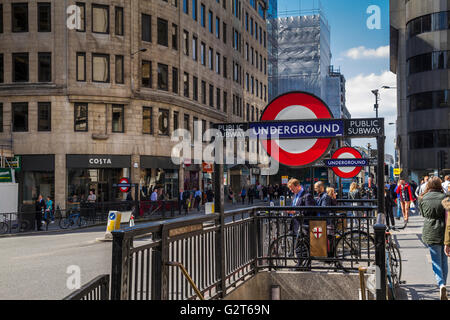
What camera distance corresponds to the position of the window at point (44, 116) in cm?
3400

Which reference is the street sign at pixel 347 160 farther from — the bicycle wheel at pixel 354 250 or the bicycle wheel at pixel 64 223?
the bicycle wheel at pixel 64 223

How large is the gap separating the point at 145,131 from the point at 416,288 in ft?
103

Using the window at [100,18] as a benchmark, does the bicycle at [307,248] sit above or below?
below

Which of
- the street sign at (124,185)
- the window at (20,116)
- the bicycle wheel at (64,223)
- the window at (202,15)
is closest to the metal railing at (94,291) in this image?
the bicycle wheel at (64,223)

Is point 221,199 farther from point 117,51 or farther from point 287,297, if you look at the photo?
point 117,51

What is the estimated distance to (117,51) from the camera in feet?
117

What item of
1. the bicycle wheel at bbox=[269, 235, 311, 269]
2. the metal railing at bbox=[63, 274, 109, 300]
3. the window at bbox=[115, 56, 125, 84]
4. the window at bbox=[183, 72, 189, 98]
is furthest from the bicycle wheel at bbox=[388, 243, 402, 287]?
the window at bbox=[183, 72, 189, 98]

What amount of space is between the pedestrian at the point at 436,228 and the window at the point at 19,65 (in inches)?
1241

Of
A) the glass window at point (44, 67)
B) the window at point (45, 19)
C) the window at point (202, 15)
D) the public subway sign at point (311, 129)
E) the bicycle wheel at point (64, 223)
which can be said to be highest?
the window at point (202, 15)

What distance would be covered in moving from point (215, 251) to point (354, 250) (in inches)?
122

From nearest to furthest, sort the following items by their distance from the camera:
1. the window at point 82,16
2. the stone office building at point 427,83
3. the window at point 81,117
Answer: the window at point 82,16
the window at point 81,117
the stone office building at point 427,83

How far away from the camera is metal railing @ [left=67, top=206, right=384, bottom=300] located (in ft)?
12.9

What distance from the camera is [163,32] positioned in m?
39.7

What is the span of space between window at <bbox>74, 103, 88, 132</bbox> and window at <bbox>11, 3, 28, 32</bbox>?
19.9 ft
